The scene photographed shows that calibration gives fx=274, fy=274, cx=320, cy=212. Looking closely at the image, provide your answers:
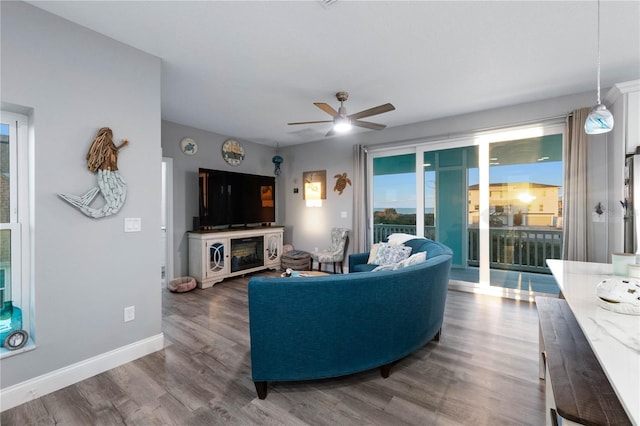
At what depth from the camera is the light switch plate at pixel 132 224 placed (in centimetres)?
230

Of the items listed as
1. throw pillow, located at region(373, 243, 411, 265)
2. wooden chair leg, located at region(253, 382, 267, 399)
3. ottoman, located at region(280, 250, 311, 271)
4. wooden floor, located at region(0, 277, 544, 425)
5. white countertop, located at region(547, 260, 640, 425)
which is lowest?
wooden floor, located at region(0, 277, 544, 425)

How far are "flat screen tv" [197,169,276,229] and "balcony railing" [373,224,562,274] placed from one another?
12.4 feet

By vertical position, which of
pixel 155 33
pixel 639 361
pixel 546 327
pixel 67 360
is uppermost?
pixel 155 33

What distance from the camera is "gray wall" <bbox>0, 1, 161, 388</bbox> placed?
6.15 ft

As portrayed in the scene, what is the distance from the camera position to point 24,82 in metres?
1.83

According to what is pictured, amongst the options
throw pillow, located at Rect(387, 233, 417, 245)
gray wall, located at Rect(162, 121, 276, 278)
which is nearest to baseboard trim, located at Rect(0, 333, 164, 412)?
gray wall, located at Rect(162, 121, 276, 278)

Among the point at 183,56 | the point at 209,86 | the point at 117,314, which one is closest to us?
Answer: the point at 117,314

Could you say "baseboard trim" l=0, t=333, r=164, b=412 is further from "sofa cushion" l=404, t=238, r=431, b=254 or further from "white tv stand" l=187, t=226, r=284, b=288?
"sofa cushion" l=404, t=238, r=431, b=254

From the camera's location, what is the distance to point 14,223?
6.34 feet

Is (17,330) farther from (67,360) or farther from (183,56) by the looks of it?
(183,56)

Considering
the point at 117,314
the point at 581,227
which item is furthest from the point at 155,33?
the point at 581,227

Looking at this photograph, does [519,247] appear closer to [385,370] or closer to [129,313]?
[385,370]

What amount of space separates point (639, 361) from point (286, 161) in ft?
19.4

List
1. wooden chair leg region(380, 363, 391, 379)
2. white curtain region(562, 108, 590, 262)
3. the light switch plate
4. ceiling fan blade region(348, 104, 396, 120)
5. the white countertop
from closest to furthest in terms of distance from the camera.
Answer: the white countertop
wooden chair leg region(380, 363, 391, 379)
the light switch plate
ceiling fan blade region(348, 104, 396, 120)
white curtain region(562, 108, 590, 262)
